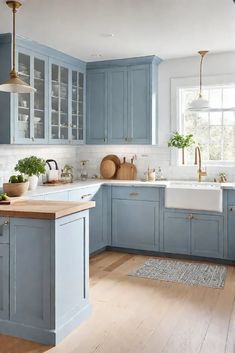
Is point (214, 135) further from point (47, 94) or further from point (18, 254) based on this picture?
point (18, 254)

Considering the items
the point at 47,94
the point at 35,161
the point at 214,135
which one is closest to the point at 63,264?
the point at 35,161

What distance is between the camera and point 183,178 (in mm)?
5754

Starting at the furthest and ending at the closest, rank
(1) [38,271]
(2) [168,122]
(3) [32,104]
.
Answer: (2) [168,122] < (3) [32,104] < (1) [38,271]

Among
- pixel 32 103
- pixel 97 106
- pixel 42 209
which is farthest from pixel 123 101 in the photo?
pixel 42 209

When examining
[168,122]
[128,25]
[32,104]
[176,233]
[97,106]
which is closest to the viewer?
[128,25]

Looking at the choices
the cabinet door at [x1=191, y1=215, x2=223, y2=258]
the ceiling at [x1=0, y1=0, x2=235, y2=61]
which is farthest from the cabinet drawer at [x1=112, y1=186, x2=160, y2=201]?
the ceiling at [x1=0, y1=0, x2=235, y2=61]

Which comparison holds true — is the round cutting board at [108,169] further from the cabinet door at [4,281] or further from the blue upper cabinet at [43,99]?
the cabinet door at [4,281]

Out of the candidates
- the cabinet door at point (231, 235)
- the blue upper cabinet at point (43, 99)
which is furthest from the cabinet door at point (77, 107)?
the cabinet door at point (231, 235)

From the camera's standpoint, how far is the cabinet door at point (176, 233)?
5172mm

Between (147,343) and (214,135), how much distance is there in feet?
11.2

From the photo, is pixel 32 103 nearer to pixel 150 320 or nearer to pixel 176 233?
pixel 176 233

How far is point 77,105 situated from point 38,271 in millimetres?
3226

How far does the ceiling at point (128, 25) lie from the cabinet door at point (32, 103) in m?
0.25

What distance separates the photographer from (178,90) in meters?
5.75
